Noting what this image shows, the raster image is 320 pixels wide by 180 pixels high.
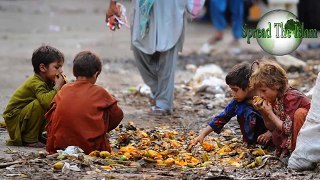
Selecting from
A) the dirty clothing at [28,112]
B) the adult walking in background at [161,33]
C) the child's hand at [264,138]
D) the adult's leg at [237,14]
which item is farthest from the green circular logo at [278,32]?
the adult's leg at [237,14]

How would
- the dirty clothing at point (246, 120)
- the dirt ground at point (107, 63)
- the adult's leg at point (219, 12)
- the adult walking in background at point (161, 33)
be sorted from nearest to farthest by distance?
the dirt ground at point (107, 63) → the dirty clothing at point (246, 120) → the adult walking in background at point (161, 33) → the adult's leg at point (219, 12)

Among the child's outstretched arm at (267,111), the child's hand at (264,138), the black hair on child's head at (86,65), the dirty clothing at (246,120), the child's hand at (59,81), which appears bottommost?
the child's hand at (264,138)

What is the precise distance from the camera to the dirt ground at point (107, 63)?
16.9 ft

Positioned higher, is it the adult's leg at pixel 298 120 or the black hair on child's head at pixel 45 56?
the black hair on child's head at pixel 45 56

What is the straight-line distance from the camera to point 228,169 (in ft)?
17.6

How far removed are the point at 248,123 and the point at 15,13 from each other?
1319 cm

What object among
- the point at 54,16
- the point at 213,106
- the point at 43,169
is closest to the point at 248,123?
the point at 43,169

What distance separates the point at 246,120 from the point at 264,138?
0.82 feet

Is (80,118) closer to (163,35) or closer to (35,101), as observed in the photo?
(35,101)

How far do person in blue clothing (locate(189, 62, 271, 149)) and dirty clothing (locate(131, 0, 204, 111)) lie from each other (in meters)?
1.92

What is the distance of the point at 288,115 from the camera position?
5.53 meters

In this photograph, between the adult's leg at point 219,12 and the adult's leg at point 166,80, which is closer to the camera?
the adult's leg at point 166,80

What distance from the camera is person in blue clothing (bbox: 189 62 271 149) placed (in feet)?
19.6

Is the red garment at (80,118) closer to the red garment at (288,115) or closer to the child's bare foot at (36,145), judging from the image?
the child's bare foot at (36,145)
